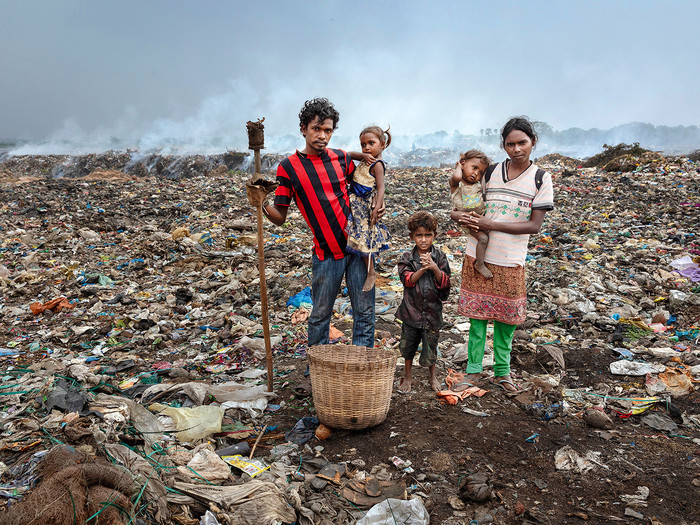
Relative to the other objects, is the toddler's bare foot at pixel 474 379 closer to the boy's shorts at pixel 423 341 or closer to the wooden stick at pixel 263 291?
the boy's shorts at pixel 423 341

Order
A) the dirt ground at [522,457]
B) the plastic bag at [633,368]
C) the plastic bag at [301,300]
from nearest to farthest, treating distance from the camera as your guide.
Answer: the dirt ground at [522,457] < the plastic bag at [633,368] < the plastic bag at [301,300]

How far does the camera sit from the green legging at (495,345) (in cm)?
301

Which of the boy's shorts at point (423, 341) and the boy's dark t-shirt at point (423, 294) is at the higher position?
the boy's dark t-shirt at point (423, 294)

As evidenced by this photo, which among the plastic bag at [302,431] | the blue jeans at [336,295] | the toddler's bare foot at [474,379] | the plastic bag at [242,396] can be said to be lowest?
the plastic bag at [302,431]

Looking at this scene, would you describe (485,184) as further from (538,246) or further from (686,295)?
(538,246)

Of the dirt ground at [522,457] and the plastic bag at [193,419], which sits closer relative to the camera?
the dirt ground at [522,457]

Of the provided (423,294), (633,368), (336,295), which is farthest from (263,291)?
(633,368)

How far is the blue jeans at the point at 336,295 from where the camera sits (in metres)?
2.79

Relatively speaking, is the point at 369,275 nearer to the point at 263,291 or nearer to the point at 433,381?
the point at 263,291

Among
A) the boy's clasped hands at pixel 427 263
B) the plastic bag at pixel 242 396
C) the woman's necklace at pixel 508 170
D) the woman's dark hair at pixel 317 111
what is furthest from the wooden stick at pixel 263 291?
the woman's necklace at pixel 508 170

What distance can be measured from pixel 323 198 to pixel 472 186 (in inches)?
35.3

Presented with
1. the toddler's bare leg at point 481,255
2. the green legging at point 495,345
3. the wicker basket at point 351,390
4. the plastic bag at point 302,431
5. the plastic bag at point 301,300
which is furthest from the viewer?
the plastic bag at point 301,300

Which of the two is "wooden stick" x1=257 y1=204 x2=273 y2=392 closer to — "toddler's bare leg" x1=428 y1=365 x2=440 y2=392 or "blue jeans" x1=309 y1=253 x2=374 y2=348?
"blue jeans" x1=309 y1=253 x2=374 y2=348

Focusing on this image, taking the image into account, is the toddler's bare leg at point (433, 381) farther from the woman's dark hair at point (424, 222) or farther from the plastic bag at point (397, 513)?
the plastic bag at point (397, 513)
